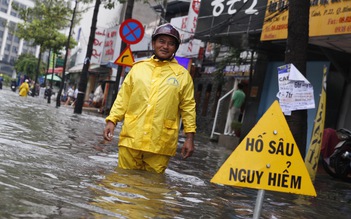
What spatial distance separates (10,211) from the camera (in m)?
3.56

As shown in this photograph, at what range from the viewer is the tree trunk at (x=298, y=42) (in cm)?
859

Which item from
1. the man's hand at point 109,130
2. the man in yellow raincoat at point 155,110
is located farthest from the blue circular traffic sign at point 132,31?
the man's hand at point 109,130

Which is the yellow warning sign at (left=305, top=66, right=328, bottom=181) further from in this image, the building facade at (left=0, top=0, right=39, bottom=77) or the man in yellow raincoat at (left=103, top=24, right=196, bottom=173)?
the building facade at (left=0, top=0, right=39, bottom=77)

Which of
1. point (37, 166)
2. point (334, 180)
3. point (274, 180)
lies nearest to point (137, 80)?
point (37, 166)

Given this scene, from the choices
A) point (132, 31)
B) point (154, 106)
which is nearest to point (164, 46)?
point (154, 106)

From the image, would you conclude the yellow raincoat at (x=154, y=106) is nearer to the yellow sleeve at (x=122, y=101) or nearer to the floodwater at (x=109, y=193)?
the yellow sleeve at (x=122, y=101)

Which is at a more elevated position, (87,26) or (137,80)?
(87,26)

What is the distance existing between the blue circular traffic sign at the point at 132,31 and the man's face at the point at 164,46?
8419mm

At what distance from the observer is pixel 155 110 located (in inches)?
225

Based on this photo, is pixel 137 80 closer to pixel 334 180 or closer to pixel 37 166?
pixel 37 166

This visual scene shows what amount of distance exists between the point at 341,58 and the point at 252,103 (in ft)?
14.5

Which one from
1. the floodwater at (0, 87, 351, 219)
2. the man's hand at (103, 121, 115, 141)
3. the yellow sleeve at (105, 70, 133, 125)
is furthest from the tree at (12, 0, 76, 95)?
the man's hand at (103, 121, 115, 141)

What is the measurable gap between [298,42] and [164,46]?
11.3 ft

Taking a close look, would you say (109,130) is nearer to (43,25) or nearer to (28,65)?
(43,25)
